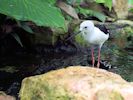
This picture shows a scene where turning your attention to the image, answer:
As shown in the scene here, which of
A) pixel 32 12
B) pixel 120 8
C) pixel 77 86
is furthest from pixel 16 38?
pixel 120 8

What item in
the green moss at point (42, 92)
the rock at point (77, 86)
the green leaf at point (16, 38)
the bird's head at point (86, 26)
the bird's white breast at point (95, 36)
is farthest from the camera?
the green leaf at point (16, 38)

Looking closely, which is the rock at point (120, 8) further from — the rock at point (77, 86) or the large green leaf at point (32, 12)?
the large green leaf at point (32, 12)

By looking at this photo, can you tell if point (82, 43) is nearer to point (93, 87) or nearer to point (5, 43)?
point (5, 43)

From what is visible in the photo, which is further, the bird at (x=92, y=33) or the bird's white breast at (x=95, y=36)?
the bird's white breast at (x=95, y=36)

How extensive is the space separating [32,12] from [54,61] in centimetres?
373

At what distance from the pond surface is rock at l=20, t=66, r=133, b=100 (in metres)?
1.30

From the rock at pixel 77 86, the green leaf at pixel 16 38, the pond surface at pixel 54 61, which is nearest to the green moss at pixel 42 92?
the rock at pixel 77 86

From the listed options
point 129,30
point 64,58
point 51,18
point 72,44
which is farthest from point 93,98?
point 129,30

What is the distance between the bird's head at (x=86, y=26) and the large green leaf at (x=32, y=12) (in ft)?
9.60

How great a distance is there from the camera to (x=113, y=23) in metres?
9.08

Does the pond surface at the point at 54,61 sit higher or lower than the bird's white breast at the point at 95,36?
lower

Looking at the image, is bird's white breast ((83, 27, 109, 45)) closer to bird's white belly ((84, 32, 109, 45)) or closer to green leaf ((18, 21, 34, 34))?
bird's white belly ((84, 32, 109, 45))

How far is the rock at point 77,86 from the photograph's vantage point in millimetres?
3252

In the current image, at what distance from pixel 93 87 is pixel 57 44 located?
12.1 ft
